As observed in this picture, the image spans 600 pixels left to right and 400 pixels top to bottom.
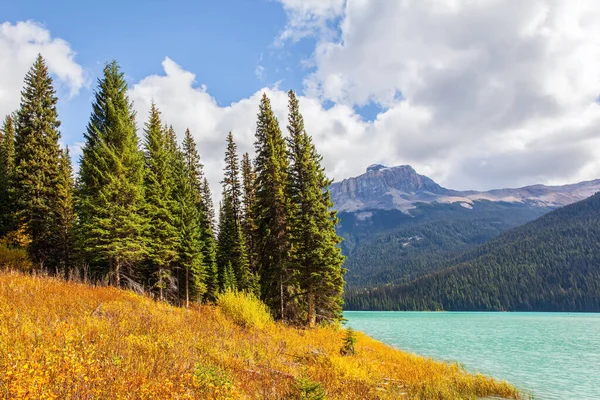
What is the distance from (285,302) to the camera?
30.1m

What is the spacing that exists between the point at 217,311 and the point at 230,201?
90.9 ft

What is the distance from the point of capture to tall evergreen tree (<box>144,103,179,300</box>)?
29.6m

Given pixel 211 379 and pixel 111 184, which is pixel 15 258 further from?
pixel 211 379

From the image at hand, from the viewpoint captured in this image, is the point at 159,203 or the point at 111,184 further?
the point at 159,203

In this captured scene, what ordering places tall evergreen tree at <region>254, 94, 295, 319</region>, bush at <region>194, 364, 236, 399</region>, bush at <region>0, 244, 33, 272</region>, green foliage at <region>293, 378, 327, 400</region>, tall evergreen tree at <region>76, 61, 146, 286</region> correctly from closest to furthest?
bush at <region>194, 364, 236, 399</region> → green foliage at <region>293, 378, 327, 400</region> → tall evergreen tree at <region>76, 61, 146, 286</region> → bush at <region>0, 244, 33, 272</region> → tall evergreen tree at <region>254, 94, 295, 319</region>

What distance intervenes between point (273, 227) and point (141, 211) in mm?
9883

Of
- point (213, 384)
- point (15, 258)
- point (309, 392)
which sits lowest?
point (309, 392)

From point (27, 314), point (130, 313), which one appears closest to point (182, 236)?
point (130, 313)

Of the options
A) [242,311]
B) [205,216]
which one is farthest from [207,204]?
[242,311]

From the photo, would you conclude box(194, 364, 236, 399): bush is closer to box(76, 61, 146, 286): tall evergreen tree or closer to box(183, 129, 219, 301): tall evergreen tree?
box(76, 61, 146, 286): tall evergreen tree

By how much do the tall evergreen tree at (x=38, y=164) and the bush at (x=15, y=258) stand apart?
3.22ft

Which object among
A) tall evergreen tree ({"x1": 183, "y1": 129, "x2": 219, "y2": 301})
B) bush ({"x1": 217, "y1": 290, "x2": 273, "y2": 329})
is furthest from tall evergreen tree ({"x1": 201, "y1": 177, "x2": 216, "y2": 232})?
bush ({"x1": 217, "y1": 290, "x2": 273, "y2": 329})

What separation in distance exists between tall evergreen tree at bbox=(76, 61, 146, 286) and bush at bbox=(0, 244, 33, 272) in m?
6.45

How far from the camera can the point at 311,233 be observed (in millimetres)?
26328
